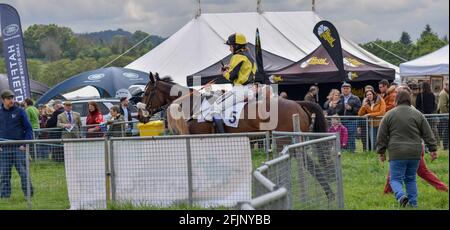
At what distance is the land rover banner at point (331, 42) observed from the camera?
23750 millimetres

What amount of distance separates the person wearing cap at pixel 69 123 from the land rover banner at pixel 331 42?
739cm

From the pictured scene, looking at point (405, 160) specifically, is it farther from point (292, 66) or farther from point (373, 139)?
point (292, 66)

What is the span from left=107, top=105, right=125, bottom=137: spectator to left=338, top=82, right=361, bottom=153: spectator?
5601mm

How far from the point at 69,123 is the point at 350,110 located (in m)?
7.20

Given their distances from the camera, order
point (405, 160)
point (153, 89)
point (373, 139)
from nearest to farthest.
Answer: point (405, 160), point (153, 89), point (373, 139)

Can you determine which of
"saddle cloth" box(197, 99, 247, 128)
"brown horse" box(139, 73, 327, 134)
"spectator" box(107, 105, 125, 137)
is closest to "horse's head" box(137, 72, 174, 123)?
"brown horse" box(139, 73, 327, 134)

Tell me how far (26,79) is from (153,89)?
29.1ft

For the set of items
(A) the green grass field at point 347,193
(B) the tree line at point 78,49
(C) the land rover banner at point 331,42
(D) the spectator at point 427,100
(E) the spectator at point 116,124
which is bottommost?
(A) the green grass field at point 347,193

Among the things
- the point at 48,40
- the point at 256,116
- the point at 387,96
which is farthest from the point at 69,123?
the point at 48,40

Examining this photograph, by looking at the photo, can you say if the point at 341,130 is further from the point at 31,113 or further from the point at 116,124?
the point at 31,113

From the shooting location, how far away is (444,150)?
17.8 m

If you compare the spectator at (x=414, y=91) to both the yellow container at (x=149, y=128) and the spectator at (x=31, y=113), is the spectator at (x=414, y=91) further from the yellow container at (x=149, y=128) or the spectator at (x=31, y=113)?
the spectator at (x=31, y=113)

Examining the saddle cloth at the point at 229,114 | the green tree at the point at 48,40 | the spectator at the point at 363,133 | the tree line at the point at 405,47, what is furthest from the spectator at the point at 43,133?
the green tree at the point at 48,40
